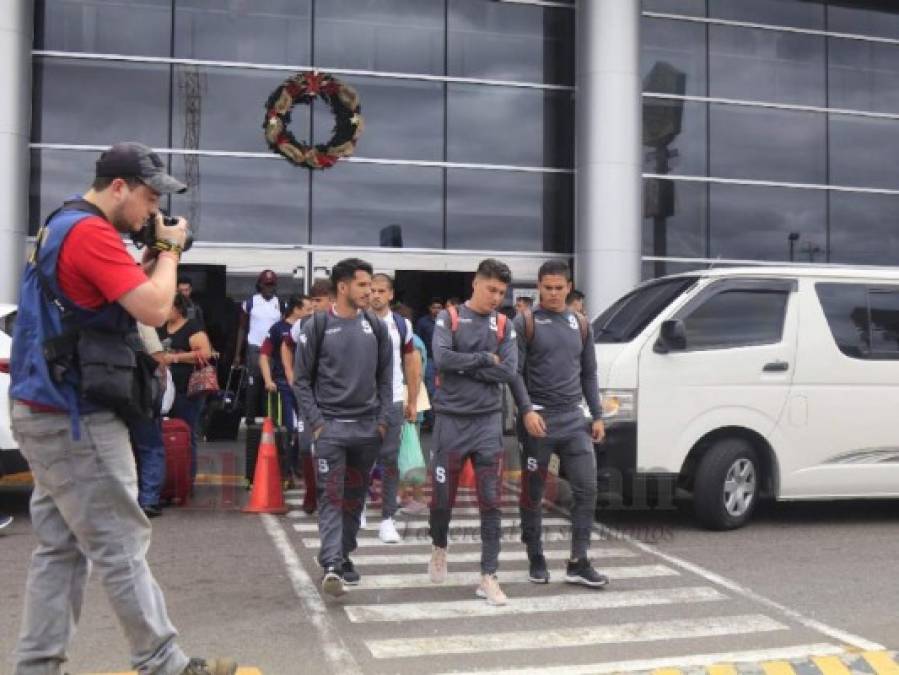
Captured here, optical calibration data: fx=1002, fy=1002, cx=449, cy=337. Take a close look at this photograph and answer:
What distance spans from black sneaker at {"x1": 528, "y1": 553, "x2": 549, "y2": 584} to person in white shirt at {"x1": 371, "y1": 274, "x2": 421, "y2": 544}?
57.2 inches

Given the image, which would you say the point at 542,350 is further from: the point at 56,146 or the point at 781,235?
the point at 781,235

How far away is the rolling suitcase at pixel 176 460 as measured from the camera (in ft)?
26.9

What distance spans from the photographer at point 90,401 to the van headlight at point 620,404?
13.9 feet

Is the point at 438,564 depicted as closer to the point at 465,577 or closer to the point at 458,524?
the point at 465,577

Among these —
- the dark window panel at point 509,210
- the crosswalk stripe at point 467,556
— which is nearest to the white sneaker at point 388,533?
the crosswalk stripe at point 467,556

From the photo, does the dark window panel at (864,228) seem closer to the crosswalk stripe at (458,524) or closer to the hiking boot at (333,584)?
the crosswalk stripe at (458,524)

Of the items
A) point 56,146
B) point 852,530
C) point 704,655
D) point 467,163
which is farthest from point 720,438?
point 56,146

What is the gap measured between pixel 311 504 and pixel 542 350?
118 inches

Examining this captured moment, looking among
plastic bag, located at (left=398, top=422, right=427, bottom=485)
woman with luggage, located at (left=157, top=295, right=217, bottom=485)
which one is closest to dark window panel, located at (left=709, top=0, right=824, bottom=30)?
plastic bag, located at (left=398, top=422, right=427, bottom=485)

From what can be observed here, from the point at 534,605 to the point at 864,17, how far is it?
595 inches

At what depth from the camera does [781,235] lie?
16.3 m

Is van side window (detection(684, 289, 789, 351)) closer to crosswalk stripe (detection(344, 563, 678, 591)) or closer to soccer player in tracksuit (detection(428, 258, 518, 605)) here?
crosswalk stripe (detection(344, 563, 678, 591))

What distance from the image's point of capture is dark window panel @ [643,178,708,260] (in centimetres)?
1563

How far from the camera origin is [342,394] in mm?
5613
